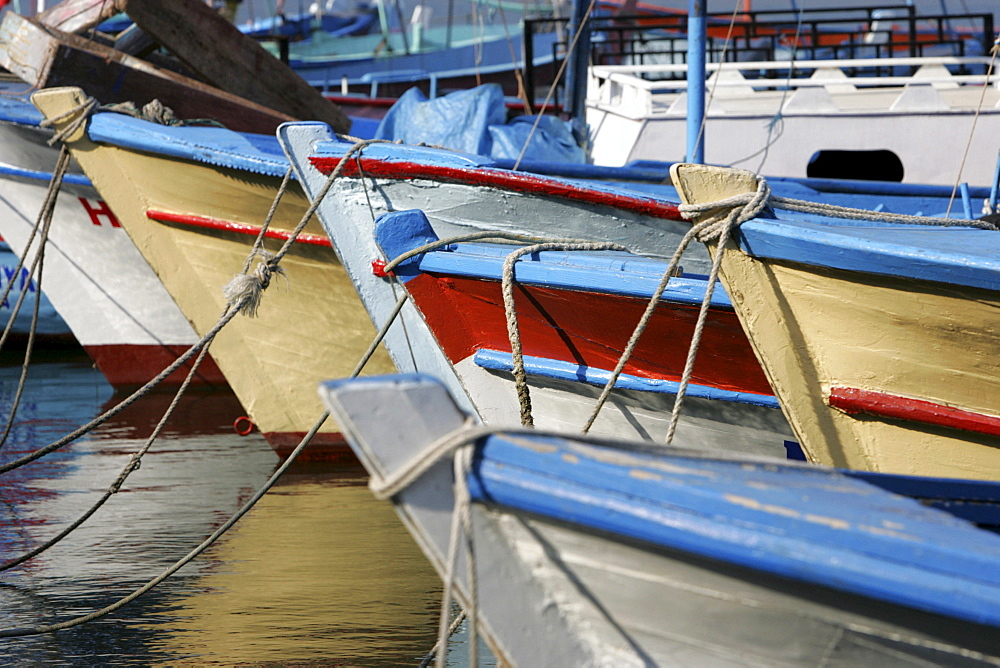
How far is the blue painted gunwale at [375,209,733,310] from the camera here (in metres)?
3.39

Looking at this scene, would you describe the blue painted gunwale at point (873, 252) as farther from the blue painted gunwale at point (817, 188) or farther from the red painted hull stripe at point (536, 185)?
the blue painted gunwale at point (817, 188)

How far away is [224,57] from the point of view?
675 centimetres

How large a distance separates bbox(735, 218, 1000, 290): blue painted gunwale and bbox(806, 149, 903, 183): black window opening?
5231mm

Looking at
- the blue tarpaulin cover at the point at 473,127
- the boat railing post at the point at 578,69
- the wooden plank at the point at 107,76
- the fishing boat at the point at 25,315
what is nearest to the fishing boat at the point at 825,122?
the blue tarpaulin cover at the point at 473,127

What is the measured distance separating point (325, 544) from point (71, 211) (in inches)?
165

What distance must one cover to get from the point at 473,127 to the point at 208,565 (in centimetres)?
393

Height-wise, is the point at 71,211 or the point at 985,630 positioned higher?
the point at 985,630

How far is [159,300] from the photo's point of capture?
8.20 m

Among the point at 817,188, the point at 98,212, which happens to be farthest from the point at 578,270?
the point at 98,212

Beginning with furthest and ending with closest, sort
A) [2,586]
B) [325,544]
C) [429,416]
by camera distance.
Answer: [325,544]
[2,586]
[429,416]

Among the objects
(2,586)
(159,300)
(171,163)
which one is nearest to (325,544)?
(2,586)

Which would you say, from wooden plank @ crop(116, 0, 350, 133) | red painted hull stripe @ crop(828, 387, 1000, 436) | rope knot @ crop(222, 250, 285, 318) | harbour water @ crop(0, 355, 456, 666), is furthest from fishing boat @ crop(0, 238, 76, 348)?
red painted hull stripe @ crop(828, 387, 1000, 436)

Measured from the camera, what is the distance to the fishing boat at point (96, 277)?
771 cm

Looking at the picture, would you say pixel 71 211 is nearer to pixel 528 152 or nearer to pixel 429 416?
pixel 528 152
